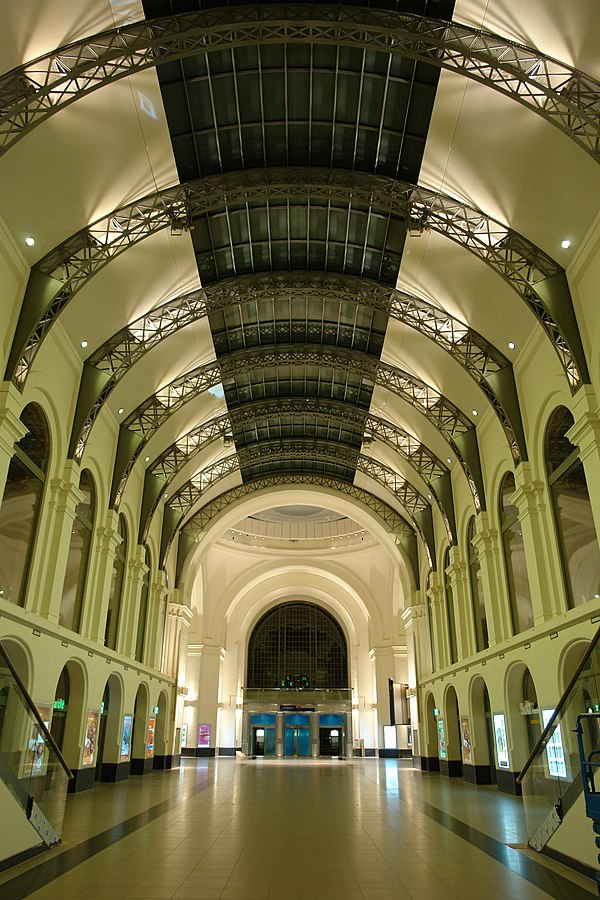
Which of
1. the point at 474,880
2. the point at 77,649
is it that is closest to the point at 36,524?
the point at 77,649

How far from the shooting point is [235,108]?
57.4ft

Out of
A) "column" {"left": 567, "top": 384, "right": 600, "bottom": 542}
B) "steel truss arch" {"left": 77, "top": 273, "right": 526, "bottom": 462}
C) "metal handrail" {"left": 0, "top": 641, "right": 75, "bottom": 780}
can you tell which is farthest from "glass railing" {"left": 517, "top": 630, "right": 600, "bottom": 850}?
"steel truss arch" {"left": 77, "top": 273, "right": 526, "bottom": 462}

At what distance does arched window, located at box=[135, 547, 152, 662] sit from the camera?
106ft

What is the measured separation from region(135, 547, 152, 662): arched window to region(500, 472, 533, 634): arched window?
57.4 ft

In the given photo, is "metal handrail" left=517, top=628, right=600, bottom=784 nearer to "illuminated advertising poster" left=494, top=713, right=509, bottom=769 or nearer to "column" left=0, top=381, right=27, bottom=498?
"illuminated advertising poster" left=494, top=713, right=509, bottom=769

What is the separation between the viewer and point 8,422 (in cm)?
1650

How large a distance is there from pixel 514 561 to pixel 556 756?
13570 millimetres

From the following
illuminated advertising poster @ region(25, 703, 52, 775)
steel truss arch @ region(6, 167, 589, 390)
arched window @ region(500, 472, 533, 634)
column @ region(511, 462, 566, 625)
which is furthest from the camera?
arched window @ region(500, 472, 533, 634)

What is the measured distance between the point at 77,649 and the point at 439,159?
1973 cm

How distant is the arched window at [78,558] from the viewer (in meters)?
23.0

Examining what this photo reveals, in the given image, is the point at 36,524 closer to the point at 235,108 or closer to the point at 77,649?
the point at 77,649

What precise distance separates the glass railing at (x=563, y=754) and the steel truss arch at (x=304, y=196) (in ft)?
29.4

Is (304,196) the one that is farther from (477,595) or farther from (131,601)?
(131,601)

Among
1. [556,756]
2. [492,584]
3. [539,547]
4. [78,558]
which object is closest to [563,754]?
[556,756]
